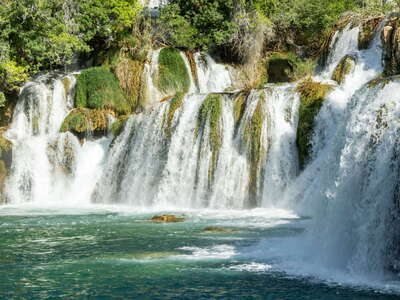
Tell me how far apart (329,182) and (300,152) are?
7.84 meters

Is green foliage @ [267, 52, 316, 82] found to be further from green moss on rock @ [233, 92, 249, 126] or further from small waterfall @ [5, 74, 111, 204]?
small waterfall @ [5, 74, 111, 204]

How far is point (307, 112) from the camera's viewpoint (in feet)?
68.5

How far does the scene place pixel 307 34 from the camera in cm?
3175

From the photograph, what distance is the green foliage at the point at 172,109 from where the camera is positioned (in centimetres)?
2364

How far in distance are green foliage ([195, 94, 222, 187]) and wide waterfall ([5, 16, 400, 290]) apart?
4 cm

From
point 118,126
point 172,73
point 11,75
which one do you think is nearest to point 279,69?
point 172,73

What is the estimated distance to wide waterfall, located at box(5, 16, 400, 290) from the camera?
424 inches

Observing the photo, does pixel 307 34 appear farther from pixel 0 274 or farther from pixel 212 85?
pixel 0 274

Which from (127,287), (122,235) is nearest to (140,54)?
(122,235)

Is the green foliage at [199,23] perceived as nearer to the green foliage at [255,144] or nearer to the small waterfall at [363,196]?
the green foliage at [255,144]

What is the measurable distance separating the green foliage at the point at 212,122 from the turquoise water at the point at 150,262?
3.92 m

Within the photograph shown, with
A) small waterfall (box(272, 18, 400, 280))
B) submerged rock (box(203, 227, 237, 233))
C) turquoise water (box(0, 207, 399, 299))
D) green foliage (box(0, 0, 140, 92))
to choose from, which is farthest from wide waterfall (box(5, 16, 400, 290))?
submerged rock (box(203, 227, 237, 233))

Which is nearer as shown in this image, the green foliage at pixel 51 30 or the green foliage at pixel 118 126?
the green foliage at pixel 118 126

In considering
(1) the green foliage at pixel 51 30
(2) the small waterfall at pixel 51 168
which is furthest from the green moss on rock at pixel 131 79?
(2) the small waterfall at pixel 51 168
